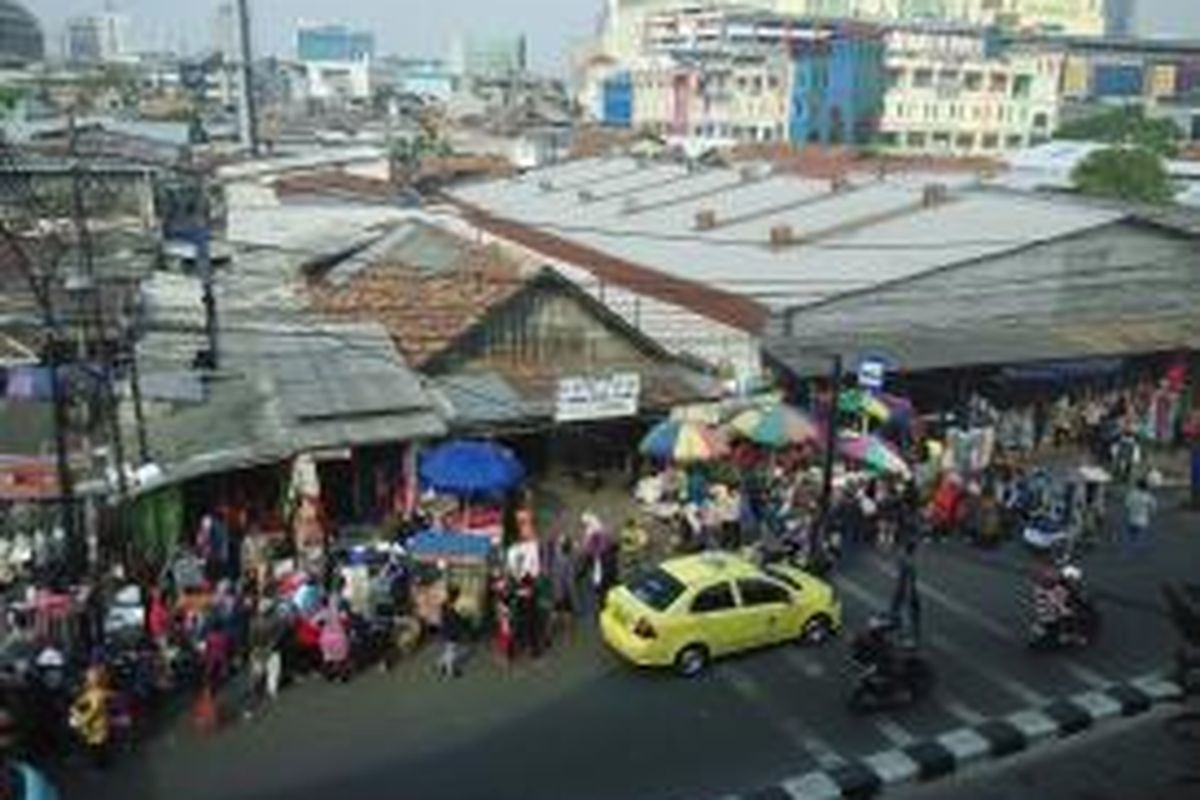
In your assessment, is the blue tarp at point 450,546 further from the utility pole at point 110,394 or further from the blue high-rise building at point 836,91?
the blue high-rise building at point 836,91

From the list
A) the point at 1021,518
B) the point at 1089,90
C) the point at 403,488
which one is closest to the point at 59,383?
the point at 403,488

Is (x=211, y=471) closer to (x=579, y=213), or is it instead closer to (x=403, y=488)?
(x=403, y=488)

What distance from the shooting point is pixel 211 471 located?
22.8 meters

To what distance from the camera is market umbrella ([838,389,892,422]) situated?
29969 millimetres

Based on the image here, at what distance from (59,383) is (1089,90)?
190m

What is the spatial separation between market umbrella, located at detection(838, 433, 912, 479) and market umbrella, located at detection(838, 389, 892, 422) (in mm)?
1148

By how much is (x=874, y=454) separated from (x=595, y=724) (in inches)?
433

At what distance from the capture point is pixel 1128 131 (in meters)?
117

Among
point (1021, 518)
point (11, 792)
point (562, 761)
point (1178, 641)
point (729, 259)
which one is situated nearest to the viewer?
point (11, 792)

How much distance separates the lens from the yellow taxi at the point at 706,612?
66.4 feet

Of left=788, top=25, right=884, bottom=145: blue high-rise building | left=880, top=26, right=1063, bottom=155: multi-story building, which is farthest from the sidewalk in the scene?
left=880, top=26, right=1063, bottom=155: multi-story building

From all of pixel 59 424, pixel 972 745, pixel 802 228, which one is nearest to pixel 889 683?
pixel 972 745

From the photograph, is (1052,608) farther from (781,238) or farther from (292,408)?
(781,238)

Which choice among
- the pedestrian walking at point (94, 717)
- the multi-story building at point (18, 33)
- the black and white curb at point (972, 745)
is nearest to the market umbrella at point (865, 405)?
the black and white curb at point (972, 745)
